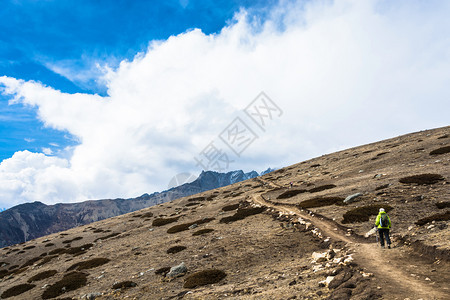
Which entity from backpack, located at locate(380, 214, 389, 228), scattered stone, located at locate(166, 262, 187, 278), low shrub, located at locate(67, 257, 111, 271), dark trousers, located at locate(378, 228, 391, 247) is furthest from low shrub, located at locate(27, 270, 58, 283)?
backpack, located at locate(380, 214, 389, 228)

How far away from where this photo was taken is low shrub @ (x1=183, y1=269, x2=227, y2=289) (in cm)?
1280

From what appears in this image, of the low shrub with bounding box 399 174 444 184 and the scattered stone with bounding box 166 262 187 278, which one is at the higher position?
the low shrub with bounding box 399 174 444 184

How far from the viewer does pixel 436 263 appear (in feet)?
30.8

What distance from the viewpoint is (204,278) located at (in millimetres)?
13094

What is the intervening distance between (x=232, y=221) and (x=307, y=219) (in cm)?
881

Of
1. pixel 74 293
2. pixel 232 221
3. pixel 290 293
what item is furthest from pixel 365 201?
pixel 74 293

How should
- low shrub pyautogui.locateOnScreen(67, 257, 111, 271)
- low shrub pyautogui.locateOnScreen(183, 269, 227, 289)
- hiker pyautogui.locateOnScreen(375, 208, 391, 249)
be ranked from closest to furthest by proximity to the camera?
1. hiker pyautogui.locateOnScreen(375, 208, 391, 249)
2. low shrub pyautogui.locateOnScreen(183, 269, 227, 289)
3. low shrub pyautogui.locateOnScreen(67, 257, 111, 271)

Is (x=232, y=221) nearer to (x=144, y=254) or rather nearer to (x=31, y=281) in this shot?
(x=144, y=254)

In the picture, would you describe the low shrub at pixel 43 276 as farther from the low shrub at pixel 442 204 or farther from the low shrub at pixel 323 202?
the low shrub at pixel 442 204

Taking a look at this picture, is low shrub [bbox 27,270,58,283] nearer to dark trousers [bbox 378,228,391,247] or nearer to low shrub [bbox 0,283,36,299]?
low shrub [bbox 0,283,36,299]

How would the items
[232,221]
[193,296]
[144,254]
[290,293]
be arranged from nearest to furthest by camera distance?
[290,293] < [193,296] < [144,254] < [232,221]

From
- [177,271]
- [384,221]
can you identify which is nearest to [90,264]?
[177,271]

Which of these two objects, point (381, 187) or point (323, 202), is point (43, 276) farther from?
point (381, 187)

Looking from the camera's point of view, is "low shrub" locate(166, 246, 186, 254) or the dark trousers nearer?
the dark trousers
